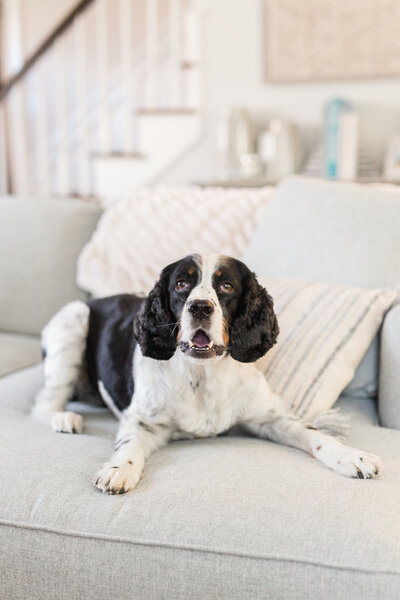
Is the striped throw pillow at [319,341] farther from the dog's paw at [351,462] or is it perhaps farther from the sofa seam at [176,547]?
the sofa seam at [176,547]

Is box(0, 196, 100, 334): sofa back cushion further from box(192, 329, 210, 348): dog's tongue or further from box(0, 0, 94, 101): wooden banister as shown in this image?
box(0, 0, 94, 101): wooden banister

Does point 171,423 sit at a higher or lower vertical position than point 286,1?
lower

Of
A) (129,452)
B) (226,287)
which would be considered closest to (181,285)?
(226,287)

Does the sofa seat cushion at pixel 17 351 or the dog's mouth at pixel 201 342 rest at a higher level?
the dog's mouth at pixel 201 342

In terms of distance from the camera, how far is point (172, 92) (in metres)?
4.75

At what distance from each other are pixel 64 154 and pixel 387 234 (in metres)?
3.55

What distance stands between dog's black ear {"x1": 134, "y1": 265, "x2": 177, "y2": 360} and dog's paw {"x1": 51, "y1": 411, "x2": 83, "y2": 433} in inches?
13.5

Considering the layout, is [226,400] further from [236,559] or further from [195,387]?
[236,559]

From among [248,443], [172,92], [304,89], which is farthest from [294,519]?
[172,92]

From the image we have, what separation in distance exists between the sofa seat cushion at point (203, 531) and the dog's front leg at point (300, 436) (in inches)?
1.2

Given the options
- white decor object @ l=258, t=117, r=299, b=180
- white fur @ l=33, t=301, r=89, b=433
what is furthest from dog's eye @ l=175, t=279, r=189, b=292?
white decor object @ l=258, t=117, r=299, b=180

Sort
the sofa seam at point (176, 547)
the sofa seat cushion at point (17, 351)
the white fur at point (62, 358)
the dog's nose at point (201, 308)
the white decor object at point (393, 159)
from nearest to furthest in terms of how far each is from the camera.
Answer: the sofa seam at point (176, 547)
the dog's nose at point (201, 308)
the white fur at point (62, 358)
the sofa seat cushion at point (17, 351)
the white decor object at point (393, 159)

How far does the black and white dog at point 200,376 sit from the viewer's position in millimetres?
1632


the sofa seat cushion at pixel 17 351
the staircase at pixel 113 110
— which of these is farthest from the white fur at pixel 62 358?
the staircase at pixel 113 110
